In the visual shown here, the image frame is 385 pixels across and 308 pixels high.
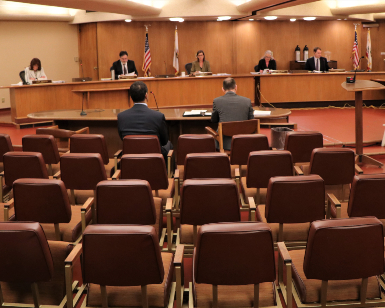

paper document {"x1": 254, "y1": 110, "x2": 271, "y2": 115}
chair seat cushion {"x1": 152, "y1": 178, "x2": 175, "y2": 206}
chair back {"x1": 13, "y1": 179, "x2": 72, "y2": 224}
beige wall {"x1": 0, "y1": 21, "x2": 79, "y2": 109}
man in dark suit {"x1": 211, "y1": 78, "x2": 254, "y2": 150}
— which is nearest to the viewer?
chair back {"x1": 13, "y1": 179, "x2": 72, "y2": 224}

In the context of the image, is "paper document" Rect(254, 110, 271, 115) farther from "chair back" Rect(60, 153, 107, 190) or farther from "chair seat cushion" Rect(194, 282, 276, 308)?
"chair seat cushion" Rect(194, 282, 276, 308)

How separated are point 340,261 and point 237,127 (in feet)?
11.0

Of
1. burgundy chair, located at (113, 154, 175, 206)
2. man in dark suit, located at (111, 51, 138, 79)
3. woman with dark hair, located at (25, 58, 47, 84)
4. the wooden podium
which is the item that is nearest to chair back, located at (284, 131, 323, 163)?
the wooden podium

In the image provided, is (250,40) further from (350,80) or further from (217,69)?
(350,80)

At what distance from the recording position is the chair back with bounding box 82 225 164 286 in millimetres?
2096

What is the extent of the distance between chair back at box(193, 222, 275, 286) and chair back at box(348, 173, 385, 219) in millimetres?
1048

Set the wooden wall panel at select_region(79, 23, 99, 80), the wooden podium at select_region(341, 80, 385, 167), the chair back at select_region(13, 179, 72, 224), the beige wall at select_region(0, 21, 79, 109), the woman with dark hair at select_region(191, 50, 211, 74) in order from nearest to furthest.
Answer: the chair back at select_region(13, 179, 72, 224)
the wooden podium at select_region(341, 80, 385, 167)
the woman with dark hair at select_region(191, 50, 211, 74)
the beige wall at select_region(0, 21, 79, 109)
the wooden wall panel at select_region(79, 23, 99, 80)

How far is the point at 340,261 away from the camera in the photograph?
2195mm

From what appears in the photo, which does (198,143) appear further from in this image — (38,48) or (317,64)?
(38,48)

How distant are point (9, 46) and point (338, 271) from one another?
12535 millimetres

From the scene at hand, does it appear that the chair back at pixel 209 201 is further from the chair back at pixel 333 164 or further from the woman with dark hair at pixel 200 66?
the woman with dark hair at pixel 200 66

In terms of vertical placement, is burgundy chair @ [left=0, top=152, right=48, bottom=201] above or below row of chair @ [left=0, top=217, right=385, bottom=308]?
above

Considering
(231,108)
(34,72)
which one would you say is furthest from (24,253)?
(34,72)

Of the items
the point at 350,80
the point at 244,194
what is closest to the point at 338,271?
the point at 244,194
